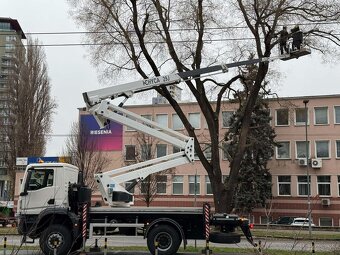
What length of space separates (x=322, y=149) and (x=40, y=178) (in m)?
38.9

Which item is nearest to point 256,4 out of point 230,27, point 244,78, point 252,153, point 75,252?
point 230,27

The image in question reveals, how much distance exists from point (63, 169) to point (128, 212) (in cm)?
285

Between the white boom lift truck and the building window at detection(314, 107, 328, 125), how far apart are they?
119ft

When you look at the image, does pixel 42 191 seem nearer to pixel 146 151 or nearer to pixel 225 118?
pixel 146 151

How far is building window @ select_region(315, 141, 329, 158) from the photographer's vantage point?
48188 mm

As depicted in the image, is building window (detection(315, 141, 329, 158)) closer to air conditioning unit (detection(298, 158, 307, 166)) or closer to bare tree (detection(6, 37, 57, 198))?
air conditioning unit (detection(298, 158, 307, 166))

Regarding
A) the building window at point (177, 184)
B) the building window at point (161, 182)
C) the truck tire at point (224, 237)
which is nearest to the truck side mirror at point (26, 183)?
the truck tire at point (224, 237)

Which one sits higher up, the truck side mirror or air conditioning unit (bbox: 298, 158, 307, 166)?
air conditioning unit (bbox: 298, 158, 307, 166)

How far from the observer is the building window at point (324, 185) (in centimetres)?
4706

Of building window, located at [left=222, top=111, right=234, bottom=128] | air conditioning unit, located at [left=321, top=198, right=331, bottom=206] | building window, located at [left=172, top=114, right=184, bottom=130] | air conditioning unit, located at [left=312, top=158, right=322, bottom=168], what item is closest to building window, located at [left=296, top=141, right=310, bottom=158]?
air conditioning unit, located at [left=312, top=158, right=322, bottom=168]

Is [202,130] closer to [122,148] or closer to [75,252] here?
[122,148]

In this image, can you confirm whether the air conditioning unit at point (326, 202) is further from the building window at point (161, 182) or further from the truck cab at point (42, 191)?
the truck cab at point (42, 191)

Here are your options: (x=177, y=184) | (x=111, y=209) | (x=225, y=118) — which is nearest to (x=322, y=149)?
(x=225, y=118)

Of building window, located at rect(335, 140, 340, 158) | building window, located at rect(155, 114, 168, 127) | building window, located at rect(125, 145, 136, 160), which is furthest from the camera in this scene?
building window, located at rect(155, 114, 168, 127)
